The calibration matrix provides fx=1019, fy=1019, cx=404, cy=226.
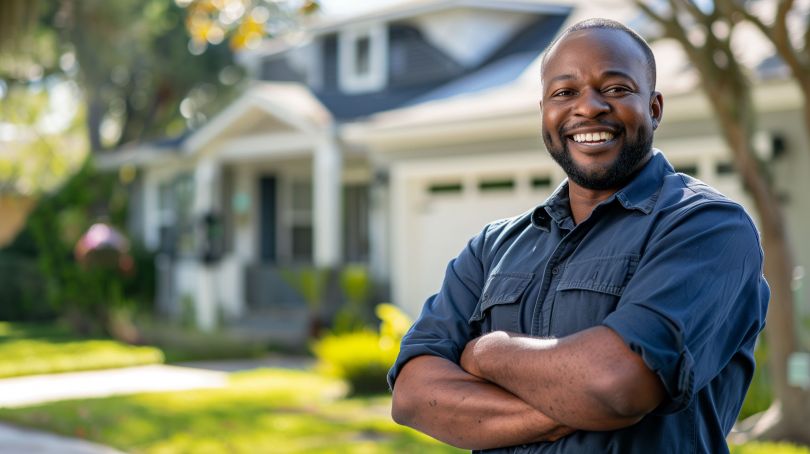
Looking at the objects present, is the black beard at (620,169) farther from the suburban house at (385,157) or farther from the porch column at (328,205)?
the porch column at (328,205)

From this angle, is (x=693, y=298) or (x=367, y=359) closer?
(x=693, y=298)

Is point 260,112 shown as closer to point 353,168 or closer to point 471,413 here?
point 353,168

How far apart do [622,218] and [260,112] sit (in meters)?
14.9

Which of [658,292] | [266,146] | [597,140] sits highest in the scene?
[597,140]

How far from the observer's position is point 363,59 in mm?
19359

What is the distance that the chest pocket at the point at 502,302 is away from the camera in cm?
235

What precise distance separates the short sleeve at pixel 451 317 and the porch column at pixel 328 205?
1267cm

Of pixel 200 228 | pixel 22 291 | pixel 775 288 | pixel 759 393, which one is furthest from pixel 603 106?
pixel 22 291

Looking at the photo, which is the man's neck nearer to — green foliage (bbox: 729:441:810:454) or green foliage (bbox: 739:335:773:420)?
green foliage (bbox: 729:441:810:454)

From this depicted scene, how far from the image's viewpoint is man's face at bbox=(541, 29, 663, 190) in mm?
2289

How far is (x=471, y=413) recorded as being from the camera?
2.34 m

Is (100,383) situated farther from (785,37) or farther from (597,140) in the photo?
(597,140)

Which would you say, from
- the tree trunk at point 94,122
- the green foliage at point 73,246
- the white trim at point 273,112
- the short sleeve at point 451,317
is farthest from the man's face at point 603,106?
the tree trunk at point 94,122

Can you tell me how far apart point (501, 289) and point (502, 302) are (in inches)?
1.4
